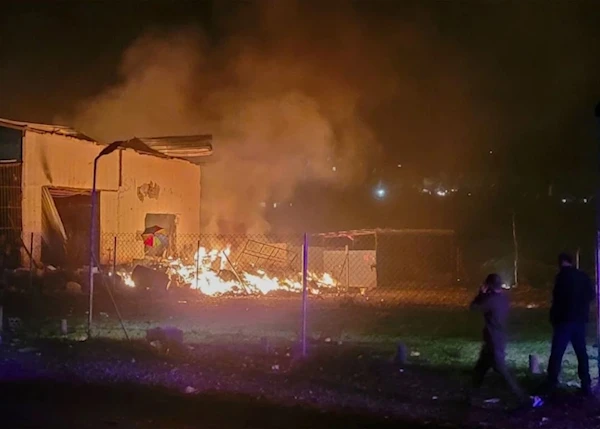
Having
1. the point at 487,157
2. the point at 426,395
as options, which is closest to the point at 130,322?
the point at 426,395

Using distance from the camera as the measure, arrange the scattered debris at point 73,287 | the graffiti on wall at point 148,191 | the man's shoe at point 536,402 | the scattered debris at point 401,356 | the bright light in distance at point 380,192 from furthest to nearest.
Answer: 1. the bright light in distance at point 380,192
2. the graffiti on wall at point 148,191
3. the scattered debris at point 73,287
4. the scattered debris at point 401,356
5. the man's shoe at point 536,402

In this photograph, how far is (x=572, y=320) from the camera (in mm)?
8094

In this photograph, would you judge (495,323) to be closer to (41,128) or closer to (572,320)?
(572,320)

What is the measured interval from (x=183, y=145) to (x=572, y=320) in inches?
884

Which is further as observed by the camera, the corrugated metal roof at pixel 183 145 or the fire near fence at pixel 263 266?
the corrugated metal roof at pixel 183 145

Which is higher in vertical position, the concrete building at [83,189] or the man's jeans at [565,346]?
the concrete building at [83,189]

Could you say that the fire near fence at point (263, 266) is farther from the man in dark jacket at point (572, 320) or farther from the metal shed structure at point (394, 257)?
the man in dark jacket at point (572, 320)

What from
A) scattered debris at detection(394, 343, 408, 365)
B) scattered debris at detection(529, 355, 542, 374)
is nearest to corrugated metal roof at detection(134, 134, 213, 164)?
scattered debris at detection(394, 343, 408, 365)

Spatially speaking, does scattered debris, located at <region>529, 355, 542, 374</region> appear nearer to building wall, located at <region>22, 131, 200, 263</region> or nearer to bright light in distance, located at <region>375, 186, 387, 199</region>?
building wall, located at <region>22, 131, 200, 263</region>

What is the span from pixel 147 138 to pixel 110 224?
5.11 meters

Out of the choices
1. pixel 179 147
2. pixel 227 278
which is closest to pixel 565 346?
pixel 227 278

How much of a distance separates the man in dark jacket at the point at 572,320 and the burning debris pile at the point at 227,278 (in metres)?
13.2

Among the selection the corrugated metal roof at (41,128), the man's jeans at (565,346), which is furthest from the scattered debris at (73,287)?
the man's jeans at (565,346)

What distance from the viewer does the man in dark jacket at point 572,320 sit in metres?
8.09
